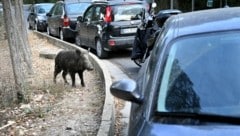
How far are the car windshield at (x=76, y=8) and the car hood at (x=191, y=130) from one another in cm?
1860

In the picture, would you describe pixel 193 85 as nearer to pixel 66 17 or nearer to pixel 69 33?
pixel 66 17

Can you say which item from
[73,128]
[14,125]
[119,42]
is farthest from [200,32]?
[119,42]

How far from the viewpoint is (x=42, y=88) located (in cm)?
1017

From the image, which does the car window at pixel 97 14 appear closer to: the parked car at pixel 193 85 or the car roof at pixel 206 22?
the car roof at pixel 206 22

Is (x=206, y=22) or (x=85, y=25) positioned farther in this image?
(x=85, y=25)

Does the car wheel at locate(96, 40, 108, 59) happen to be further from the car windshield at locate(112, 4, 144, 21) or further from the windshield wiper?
the windshield wiper

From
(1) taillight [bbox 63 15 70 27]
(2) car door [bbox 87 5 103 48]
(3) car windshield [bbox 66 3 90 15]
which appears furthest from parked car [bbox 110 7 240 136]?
(3) car windshield [bbox 66 3 90 15]

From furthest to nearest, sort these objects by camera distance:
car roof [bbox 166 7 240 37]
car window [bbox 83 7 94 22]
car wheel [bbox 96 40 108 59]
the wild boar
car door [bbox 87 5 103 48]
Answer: car window [bbox 83 7 94 22], car door [bbox 87 5 103 48], car wheel [bbox 96 40 108 59], the wild boar, car roof [bbox 166 7 240 37]

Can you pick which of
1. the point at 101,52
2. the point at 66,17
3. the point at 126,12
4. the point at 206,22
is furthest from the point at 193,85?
the point at 66,17

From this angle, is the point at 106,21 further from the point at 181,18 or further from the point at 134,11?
the point at 181,18

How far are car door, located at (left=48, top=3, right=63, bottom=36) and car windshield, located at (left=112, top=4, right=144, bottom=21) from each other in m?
7.22

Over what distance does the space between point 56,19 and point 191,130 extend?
20.5m

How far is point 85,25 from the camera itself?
17641mm

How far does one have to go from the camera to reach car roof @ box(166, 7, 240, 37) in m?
4.27
